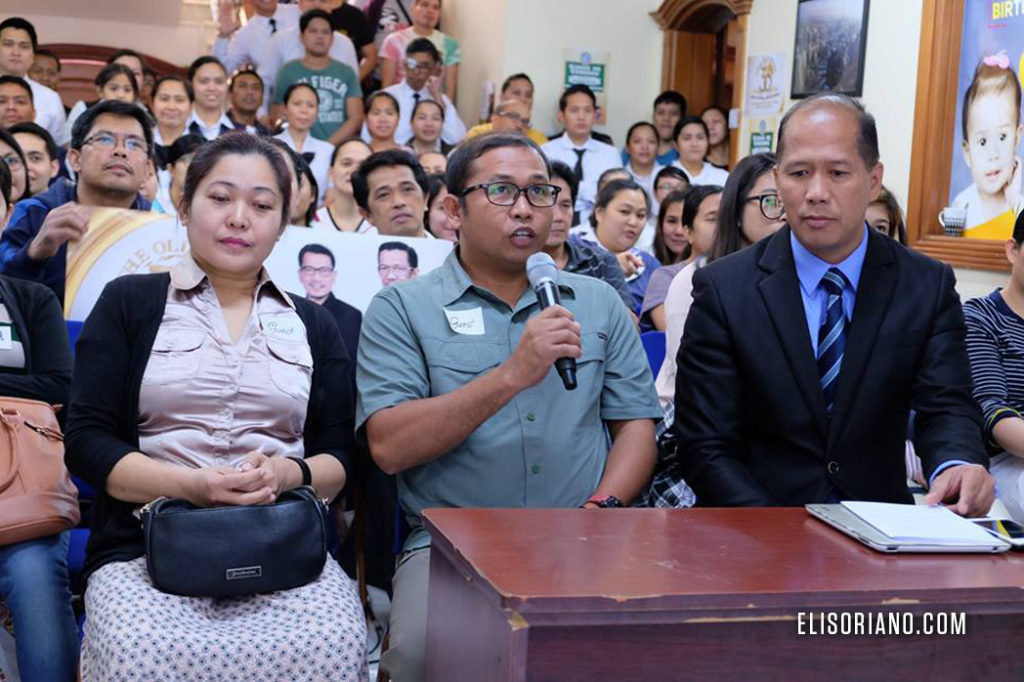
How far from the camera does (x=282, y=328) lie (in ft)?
7.59

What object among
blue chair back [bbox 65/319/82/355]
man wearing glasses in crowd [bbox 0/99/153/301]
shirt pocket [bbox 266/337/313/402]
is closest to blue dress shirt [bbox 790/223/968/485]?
shirt pocket [bbox 266/337/313/402]

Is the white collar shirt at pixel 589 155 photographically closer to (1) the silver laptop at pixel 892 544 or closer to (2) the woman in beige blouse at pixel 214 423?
(2) the woman in beige blouse at pixel 214 423

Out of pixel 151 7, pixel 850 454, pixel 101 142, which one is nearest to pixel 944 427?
pixel 850 454

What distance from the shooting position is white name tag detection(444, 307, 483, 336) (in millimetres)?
2348

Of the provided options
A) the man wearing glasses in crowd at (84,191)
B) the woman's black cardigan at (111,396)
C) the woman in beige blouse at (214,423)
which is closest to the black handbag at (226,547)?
the woman in beige blouse at (214,423)

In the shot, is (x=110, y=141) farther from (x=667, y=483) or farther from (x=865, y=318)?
(x=865, y=318)

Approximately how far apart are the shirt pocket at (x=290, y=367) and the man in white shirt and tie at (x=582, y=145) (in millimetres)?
5576

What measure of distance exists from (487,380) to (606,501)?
34cm

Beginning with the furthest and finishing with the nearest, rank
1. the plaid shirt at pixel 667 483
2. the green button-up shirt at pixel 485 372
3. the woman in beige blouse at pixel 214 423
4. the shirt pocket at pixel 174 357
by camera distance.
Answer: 1. the plaid shirt at pixel 667 483
2. the green button-up shirt at pixel 485 372
3. the shirt pocket at pixel 174 357
4. the woman in beige blouse at pixel 214 423

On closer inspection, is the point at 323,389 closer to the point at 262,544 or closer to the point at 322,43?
the point at 262,544

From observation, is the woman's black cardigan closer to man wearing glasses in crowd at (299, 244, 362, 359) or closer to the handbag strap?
the handbag strap

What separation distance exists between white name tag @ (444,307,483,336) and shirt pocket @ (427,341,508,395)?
0.09ft

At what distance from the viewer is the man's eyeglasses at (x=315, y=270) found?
3.55 meters

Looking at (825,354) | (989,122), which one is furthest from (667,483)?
(989,122)
